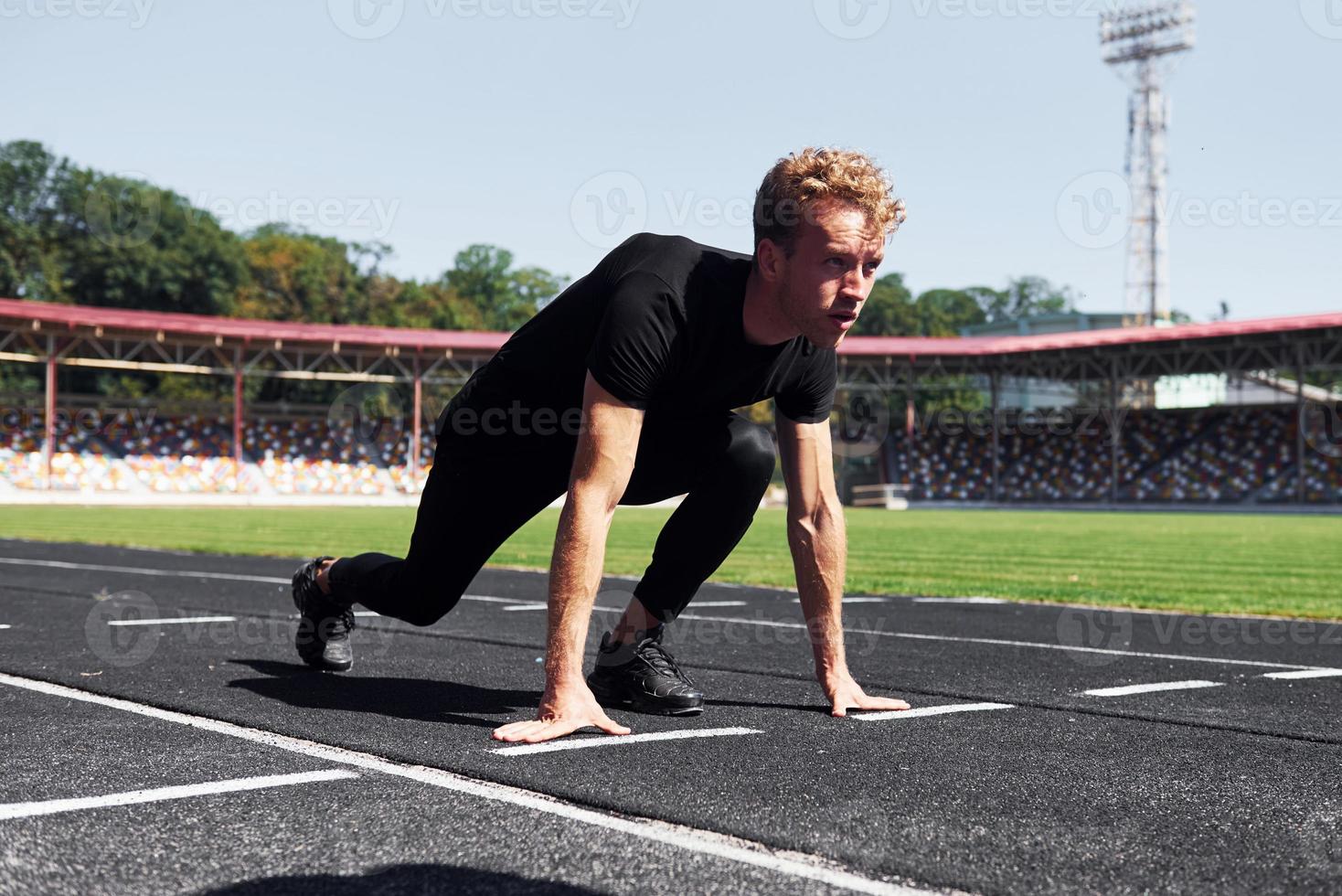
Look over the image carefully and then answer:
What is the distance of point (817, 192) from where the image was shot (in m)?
3.81

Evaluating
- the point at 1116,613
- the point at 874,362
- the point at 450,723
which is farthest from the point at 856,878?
the point at 874,362

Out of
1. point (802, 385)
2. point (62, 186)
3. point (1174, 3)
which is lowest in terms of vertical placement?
point (802, 385)

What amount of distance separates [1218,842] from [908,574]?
429 inches

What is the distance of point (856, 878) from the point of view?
8.34 feet

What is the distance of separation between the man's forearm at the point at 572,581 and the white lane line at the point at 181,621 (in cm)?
410

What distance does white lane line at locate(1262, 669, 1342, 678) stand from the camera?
5895 mm

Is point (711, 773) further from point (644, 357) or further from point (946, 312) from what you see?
point (946, 312)

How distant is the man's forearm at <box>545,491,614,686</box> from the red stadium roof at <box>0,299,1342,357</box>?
42.5 meters

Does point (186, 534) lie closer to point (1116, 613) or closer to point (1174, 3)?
point (1116, 613)

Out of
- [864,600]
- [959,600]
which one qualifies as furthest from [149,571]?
[959,600]

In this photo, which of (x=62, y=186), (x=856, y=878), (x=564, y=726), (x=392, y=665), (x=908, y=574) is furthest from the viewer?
(x=62, y=186)

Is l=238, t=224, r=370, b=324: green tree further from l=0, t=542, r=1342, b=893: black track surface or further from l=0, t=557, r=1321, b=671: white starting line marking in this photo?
l=0, t=542, r=1342, b=893: black track surface

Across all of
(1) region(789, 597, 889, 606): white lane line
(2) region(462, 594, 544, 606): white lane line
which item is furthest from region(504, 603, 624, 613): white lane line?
(1) region(789, 597, 889, 606): white lane line

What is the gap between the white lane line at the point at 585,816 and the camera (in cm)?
256
